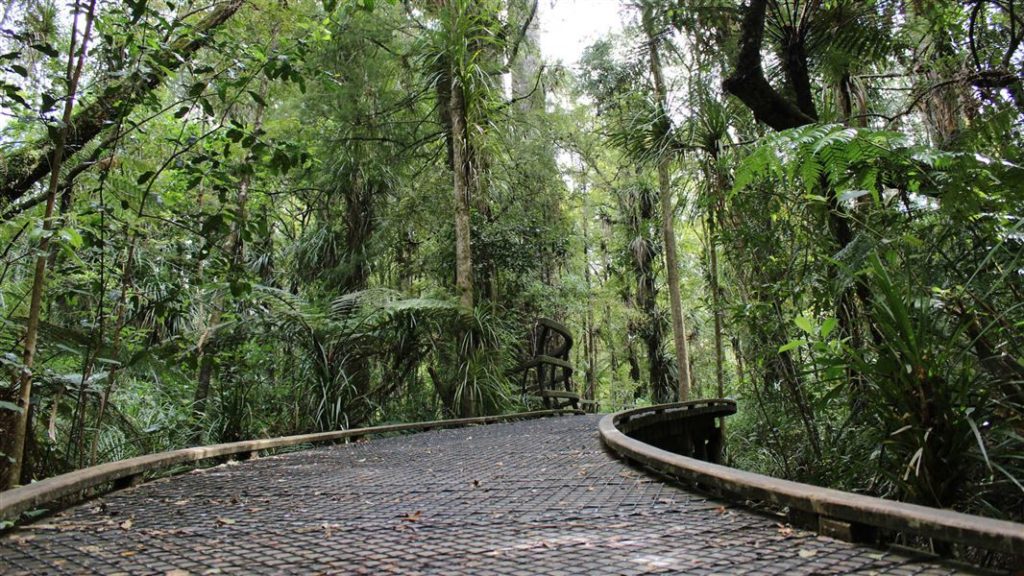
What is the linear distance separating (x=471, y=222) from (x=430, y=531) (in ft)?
21.8

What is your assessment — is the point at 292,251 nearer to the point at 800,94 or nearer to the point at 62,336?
the point at 62,336

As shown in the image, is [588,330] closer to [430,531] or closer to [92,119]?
[92,119]

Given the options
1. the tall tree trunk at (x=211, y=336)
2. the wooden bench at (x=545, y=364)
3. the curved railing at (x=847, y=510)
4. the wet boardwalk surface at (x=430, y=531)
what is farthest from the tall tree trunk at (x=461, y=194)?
the curved railing at (x=847, y=510)

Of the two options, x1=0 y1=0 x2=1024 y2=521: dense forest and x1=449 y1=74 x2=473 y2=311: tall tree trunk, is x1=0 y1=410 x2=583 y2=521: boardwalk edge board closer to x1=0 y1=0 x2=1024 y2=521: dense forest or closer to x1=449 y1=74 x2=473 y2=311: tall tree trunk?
x1=0 y1=0 x2=1024 y2=521: dense forest

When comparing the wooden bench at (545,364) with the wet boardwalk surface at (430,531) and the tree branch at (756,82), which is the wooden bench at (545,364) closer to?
the tree branch at (756,82)

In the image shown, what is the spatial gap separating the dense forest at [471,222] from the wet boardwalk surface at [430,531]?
0.76 metres

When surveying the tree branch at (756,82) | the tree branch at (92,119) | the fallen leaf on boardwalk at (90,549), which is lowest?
A: the fallen leaf on boardwalk at (90,549)

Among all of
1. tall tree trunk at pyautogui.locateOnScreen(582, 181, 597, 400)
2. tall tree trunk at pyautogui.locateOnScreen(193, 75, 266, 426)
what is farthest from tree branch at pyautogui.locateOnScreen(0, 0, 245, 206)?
tall tree trunk at pyautogui.locateOnScreen(582, 181, 597, 400)

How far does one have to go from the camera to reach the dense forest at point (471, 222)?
2.53m

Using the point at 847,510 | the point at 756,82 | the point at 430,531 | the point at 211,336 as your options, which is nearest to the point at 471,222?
the point at 211,336

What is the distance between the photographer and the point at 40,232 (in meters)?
2.19

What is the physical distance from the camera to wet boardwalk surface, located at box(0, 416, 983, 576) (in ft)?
4.93

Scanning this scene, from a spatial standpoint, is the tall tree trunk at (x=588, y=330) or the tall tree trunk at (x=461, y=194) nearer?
the tall tree trunk at (x=461, y=194)

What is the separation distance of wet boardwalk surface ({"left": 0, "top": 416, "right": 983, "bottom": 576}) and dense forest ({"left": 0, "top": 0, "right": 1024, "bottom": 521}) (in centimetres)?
76
